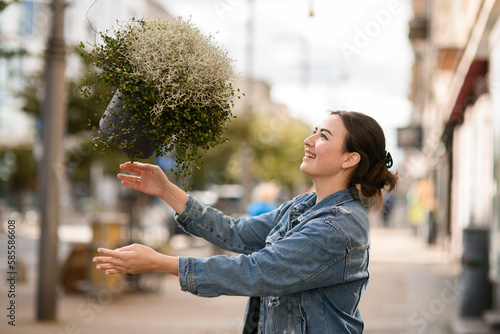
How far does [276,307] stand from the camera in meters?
2.39

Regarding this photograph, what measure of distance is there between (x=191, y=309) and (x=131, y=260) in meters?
7.37

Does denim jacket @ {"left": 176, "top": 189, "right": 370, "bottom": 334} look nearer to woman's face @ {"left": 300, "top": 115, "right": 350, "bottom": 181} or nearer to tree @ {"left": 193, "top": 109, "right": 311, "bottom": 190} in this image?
woman's face @ {"left": 300, "top": 115, "right": 350, "bottom": 181}

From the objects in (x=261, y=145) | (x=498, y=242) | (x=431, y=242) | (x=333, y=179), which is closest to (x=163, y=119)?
(x=333, y=179)

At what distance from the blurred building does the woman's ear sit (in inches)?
181

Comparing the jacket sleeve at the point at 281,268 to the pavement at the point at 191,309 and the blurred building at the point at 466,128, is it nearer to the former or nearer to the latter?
the blurred building at the point at 466,128

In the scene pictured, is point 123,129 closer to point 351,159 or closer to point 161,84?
point 161,84

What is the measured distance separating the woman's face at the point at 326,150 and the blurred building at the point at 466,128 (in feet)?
15.1

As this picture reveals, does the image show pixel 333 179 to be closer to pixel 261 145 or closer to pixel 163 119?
pixel 163 119

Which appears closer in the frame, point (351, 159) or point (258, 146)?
point (351, 159)

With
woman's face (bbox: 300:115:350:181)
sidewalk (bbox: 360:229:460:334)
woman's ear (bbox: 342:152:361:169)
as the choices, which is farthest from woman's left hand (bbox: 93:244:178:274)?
sidewalk (bbox: 360:229:460:334)

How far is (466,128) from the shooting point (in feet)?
50.9

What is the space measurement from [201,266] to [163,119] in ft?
1.75

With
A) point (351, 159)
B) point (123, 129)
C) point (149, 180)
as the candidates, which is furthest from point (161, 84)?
point (351, 159)

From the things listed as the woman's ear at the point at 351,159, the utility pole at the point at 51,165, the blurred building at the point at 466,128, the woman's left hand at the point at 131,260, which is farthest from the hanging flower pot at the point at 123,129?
the utility pole at the point at 51,165
